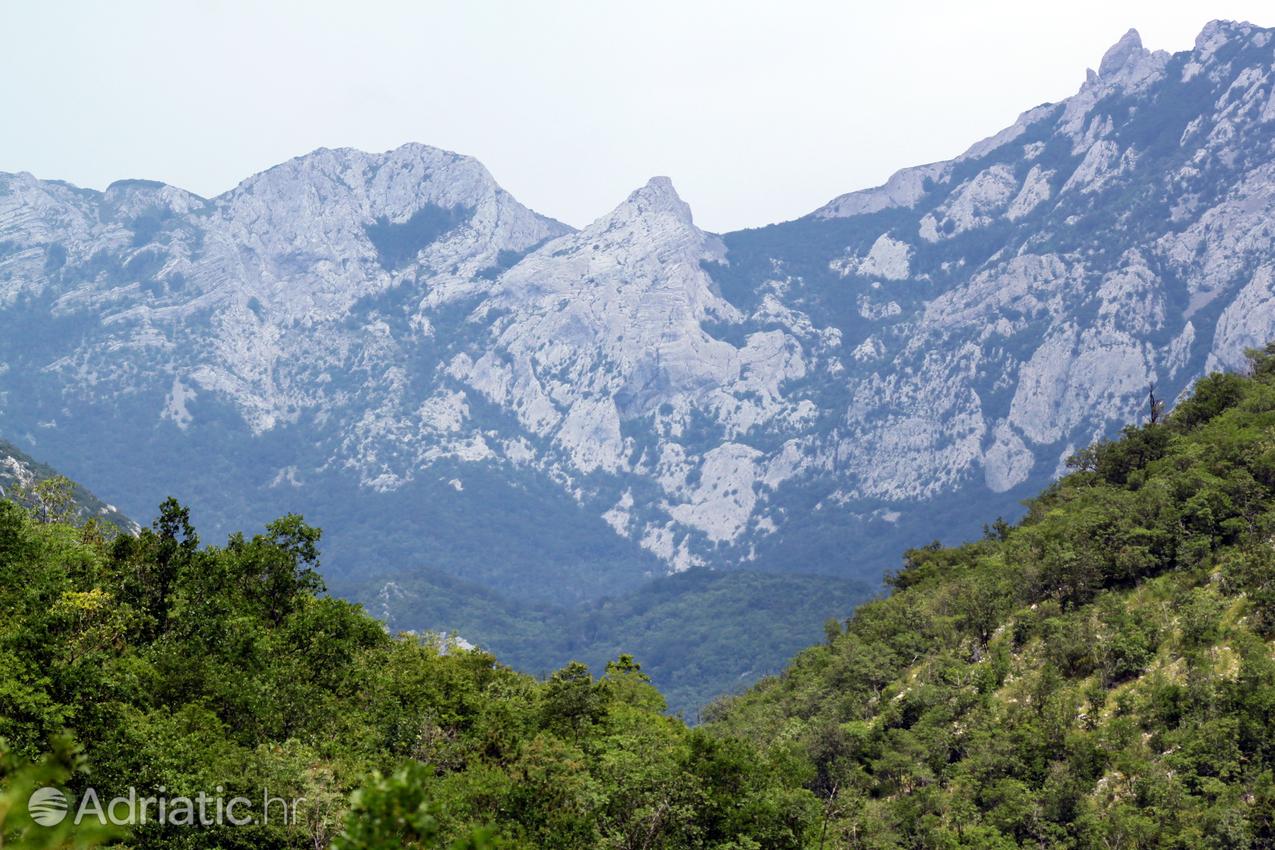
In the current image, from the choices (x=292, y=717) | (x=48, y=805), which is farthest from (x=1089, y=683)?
(x=48, y=805)

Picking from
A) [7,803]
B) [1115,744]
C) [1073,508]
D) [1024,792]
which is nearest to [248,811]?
[7,803]

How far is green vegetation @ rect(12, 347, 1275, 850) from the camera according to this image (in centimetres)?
5575

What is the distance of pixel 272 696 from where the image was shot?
6781 centimetres

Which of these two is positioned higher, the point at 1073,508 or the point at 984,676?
the point at 1073,508

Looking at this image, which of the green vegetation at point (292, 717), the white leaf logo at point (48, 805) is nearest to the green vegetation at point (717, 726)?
the green vegetation at point (292, 717)

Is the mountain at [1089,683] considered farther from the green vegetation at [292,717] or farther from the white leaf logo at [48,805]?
the white leaf logo at [48,805]

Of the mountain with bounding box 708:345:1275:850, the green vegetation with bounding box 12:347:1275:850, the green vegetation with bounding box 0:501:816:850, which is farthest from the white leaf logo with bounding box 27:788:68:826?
the mountain with bounding box 708:345:1275:850

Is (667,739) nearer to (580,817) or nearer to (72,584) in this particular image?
(580,817)

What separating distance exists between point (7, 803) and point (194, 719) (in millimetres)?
51314

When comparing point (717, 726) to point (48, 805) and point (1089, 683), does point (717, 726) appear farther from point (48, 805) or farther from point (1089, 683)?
point (48, 805)

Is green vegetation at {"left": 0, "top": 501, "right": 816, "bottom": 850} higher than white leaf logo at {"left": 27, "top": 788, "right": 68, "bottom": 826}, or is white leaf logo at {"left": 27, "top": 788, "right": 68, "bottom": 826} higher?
green vegetation at {"left": 0, "top": 501, "right": 816, "bottom": 850}

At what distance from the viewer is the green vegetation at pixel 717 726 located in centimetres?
5575

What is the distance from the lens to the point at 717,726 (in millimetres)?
126125

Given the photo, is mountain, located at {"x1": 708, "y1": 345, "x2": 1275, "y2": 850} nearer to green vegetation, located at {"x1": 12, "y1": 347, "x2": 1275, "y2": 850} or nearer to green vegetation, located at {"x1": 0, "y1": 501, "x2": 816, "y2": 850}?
green vegetation, located at {"x1": 12, "y1": 347, "x2": 1275, "y2": 850}
